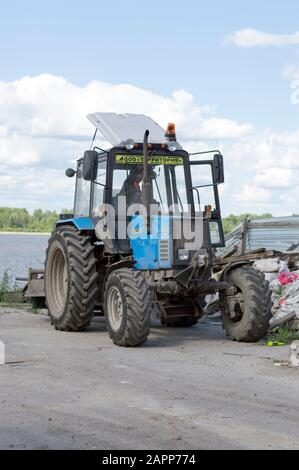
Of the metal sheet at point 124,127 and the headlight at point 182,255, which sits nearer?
the headlight at point 182,255

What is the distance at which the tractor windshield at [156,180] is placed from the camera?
527 inches

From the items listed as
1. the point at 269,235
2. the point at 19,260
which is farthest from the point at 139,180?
the point at 19,260

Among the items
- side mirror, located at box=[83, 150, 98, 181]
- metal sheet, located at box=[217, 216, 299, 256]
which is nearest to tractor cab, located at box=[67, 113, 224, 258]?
side mirror, located at box=[83, 150, 98, 181]

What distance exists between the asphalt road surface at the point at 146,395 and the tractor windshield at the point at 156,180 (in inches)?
83.8

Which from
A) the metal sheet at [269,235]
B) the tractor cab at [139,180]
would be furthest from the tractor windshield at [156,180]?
the metal sheet at [269,235]

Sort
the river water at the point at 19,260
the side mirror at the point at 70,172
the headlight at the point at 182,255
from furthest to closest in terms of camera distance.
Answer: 1. the river water at the point at 19,260
2. the side mirror at the point at 70,172
3. the headlight at the point at 182,255

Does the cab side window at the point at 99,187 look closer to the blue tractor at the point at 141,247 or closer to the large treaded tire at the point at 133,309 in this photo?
the blue tractor at the point at 141,247

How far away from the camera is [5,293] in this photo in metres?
19.1

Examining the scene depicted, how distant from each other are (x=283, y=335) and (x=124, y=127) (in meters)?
4.16

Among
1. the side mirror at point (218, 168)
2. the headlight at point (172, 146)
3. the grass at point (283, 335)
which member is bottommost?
the grass at point (283, 335)

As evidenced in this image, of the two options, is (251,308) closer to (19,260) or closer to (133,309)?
(133,309)

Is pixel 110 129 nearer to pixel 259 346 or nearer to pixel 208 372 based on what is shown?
pixel 259 346

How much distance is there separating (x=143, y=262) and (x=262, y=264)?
463cm

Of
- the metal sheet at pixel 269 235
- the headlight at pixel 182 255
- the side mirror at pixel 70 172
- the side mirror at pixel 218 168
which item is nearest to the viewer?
the headlight at pixel 182 255
